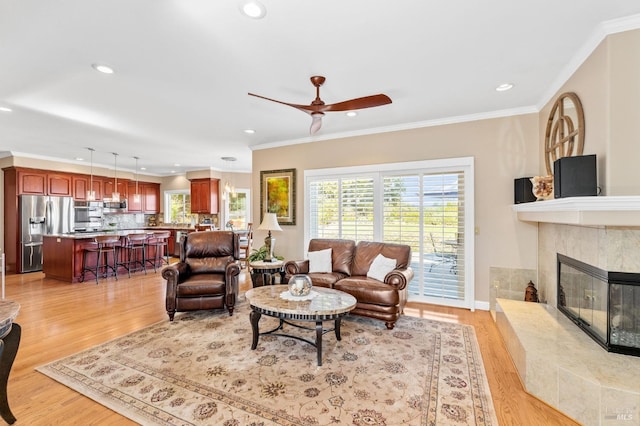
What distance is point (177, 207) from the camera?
9852 millimetres

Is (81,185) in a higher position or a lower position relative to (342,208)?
higher

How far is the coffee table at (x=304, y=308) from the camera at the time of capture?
102 inches

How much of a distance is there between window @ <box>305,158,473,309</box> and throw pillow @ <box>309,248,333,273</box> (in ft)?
2.24

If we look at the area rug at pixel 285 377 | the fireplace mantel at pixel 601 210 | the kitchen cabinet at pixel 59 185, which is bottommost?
the area rug at pixel 285 377

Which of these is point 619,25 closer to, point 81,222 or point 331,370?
point 331,370

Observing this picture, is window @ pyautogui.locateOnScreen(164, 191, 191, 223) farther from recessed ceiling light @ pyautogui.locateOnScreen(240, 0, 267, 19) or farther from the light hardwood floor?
recessed ceiling light @ pyautogui.locateOnScreen(240, 0, 267, 19)

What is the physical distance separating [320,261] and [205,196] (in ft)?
18.5

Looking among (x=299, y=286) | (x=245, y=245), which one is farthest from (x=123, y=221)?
(x=299, y=286)

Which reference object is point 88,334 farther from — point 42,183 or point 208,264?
point 42,183

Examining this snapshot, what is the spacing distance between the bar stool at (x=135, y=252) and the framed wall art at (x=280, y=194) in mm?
3121

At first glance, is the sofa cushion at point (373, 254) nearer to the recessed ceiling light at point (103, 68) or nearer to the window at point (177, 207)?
the recessed ceiling light at point (103, 68)

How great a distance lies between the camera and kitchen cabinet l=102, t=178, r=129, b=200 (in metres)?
8.26

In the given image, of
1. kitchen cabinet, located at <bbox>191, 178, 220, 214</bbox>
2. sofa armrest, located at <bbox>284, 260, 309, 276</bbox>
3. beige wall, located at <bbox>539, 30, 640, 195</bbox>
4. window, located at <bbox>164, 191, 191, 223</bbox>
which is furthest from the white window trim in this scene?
beige wall, located at <bbox>539, 30, 640, 195</bbox>

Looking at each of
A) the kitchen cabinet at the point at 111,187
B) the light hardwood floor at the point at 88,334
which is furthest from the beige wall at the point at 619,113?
the kitchen cabinet at the point at 111,187
